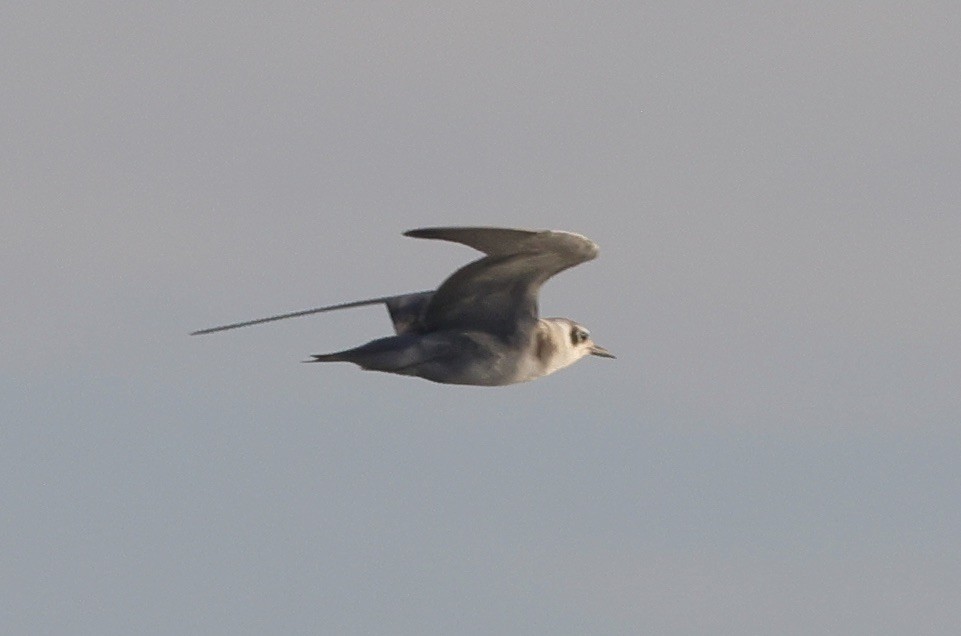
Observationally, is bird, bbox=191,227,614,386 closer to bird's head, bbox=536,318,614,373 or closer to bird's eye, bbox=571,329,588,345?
bird's head, bbox=536,318,614,373

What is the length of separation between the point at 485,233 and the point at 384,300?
486 cm

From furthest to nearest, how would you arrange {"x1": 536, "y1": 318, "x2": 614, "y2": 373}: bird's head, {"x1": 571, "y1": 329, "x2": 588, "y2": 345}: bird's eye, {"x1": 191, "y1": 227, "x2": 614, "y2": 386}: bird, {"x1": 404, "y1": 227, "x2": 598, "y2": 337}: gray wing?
1. {"x1": 571, "y1": 329, "x2": 588, "y2": 345}: bird's eye
2. {"x1": 536, "y1": 318, "x2": 614, "y2": 373}: bird's head
3. {"x1": 191, "y1": 227, "x2": 614, "y2": 386}: bird
4. {"x1": 404, "y1": 227, "x2": 598, "y2": 337}: gray wing

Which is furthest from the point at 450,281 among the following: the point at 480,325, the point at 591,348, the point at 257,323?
the point at 591,348

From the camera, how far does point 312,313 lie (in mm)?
26547

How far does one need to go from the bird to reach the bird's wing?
2 centimetres

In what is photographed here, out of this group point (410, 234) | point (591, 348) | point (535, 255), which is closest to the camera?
point (410, 234)

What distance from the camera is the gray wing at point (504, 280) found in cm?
2372

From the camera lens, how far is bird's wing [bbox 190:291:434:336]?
2616cm

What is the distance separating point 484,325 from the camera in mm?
25672

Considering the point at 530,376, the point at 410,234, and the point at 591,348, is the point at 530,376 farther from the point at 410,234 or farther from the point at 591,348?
the point at 410,234

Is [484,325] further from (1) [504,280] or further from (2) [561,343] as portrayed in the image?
(2) [561,343]

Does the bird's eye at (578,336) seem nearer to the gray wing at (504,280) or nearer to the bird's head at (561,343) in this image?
the bird's head at (561,343)

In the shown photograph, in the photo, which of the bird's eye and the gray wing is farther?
the bird's eye

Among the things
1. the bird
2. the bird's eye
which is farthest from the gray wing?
the bird's eye
